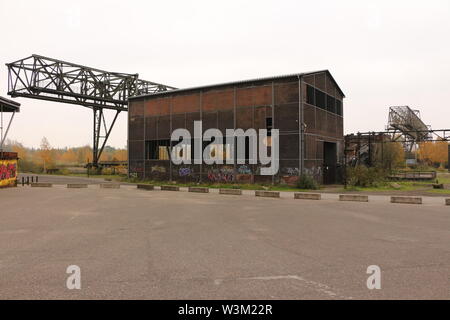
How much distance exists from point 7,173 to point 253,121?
21.0 metres

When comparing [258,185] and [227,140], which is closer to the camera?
[258,185]

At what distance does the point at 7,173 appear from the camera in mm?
27250

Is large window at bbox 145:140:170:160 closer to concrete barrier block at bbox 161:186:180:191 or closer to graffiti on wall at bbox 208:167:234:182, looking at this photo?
graffiti on wall at bbox 208:167:234:182

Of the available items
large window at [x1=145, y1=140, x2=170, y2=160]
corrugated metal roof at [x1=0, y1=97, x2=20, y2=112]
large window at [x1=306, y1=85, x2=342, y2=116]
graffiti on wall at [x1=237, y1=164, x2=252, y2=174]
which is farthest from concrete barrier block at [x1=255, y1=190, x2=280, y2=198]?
corrugated metal roof at [x1=0, y1=97, x2=20, y2=112]

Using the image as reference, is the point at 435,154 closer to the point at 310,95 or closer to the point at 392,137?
the point at 392,137

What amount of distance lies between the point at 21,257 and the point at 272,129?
22.2m

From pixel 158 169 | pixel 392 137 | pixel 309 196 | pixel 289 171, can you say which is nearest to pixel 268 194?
pixel 309 196

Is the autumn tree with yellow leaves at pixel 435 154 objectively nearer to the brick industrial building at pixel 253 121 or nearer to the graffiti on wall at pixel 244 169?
the brick industrial building at pixel 253 121

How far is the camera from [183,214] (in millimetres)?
11961

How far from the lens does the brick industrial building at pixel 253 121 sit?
84.7 feet

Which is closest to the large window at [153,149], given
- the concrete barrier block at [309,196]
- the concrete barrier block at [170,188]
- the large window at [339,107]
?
the concrete barrier block at [170,188]

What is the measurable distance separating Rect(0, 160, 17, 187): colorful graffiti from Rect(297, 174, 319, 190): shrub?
23.6 metres

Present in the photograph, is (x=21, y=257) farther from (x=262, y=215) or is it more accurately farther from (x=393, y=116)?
(x=393, y=116)
